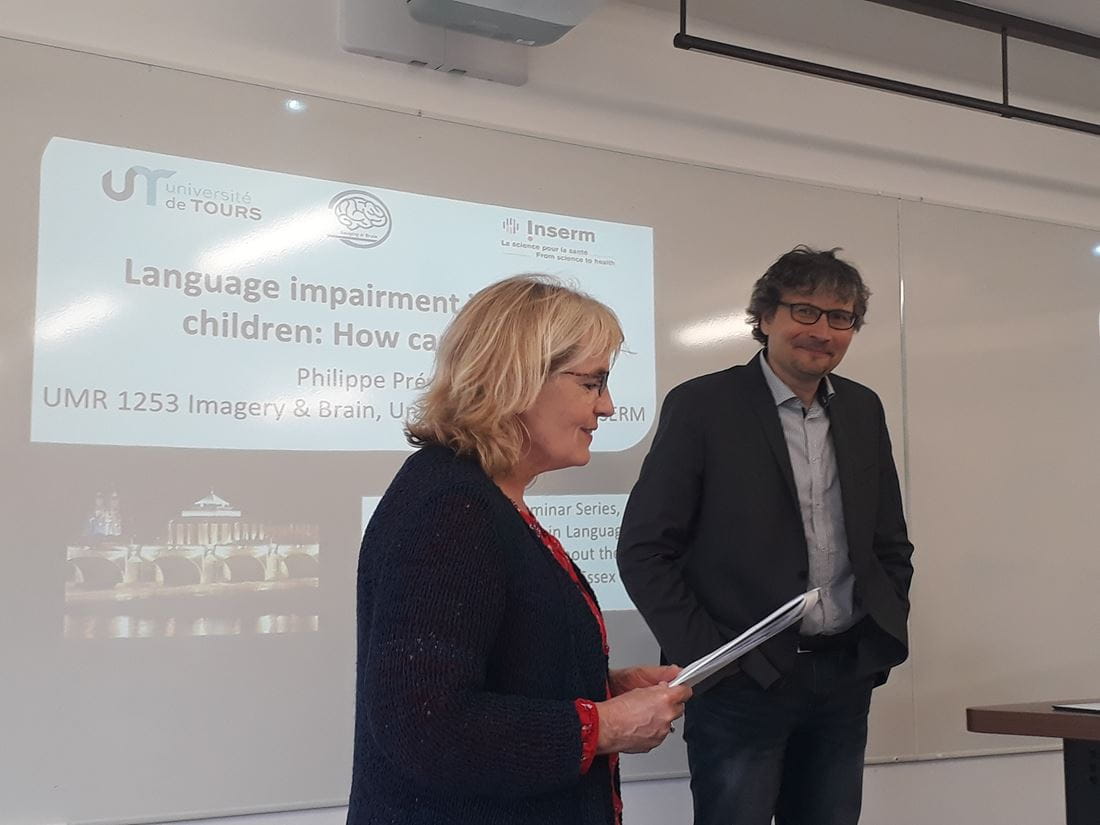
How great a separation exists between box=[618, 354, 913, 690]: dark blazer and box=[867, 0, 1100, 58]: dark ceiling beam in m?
1.80

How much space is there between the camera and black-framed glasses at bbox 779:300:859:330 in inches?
102

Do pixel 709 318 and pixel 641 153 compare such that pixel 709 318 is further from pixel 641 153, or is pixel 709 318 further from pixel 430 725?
pixel 430 725

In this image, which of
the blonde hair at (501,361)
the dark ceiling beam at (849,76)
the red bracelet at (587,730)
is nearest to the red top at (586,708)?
the red bracelet at (587,730)

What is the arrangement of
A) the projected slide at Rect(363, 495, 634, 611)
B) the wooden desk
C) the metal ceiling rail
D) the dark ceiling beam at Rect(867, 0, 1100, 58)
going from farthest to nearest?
1. the dark ceiling beam at Rect(867, 0, 1100, 58)
2. the metal ceiling rail
3. the projected slide at Rect(363, 495, 634, 611)
4. the wooden desk

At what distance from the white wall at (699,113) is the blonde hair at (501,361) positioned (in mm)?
1654

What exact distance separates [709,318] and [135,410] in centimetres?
168

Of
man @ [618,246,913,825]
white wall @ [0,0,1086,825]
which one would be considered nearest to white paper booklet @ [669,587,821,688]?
man @ [618,246,913,825]

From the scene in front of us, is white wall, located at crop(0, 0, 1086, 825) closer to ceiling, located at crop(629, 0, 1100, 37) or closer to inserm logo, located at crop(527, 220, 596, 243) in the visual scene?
ceiling, located at crop(629, 0, 1100, 37)

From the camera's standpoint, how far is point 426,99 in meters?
3.04

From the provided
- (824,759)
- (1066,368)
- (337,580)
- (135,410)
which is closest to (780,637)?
(824,759)

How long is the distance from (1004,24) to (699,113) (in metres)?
1.19

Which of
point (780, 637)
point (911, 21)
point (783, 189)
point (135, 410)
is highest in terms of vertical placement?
point (911, 21)

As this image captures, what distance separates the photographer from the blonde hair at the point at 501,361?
140 cm

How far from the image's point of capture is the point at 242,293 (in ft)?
8.95
